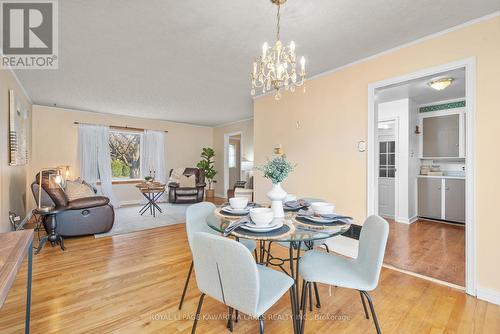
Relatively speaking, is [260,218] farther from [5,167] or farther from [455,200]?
[455,200]

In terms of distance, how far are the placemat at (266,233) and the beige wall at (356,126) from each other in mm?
1767

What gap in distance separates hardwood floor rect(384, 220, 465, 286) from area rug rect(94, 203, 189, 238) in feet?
11.7

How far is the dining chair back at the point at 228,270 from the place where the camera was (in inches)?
41.5

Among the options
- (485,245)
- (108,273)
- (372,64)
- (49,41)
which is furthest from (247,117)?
(485,245)

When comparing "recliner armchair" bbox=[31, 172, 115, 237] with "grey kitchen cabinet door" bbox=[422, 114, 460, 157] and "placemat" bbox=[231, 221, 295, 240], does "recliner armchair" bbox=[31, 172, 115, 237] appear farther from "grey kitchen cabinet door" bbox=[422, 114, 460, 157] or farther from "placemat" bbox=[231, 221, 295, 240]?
"grey kitchen cabinet door" bbox=[422, 114, 460, 157]

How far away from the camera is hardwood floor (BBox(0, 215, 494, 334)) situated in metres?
1.60

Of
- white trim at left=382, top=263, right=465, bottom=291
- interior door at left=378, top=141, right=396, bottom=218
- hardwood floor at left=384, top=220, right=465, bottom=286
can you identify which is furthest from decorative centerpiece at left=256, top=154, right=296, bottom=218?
interior door at left=378, top=141, right=396, bottom=218

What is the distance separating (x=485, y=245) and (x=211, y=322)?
235 centimetres

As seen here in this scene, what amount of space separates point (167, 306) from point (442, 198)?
197 inches

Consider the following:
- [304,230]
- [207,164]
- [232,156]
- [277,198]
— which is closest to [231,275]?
[304,230]

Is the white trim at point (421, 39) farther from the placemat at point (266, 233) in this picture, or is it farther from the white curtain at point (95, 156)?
the white curtain at point (95, 156)

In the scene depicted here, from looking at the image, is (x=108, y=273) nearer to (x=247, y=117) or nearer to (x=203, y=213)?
(x=203, y=213)

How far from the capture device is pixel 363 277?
1.43 metres

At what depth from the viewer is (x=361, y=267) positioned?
4.99 ft
